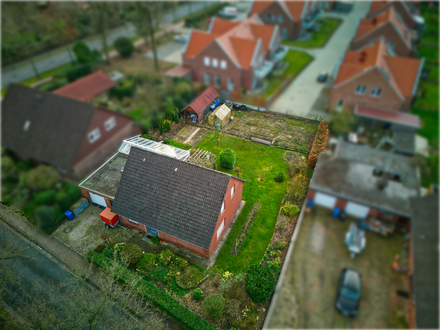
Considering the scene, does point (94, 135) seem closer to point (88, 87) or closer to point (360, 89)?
point (88, 87)

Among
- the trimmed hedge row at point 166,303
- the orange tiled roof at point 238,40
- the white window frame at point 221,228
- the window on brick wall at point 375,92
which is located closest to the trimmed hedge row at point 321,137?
the window on brick wall at point 375,92

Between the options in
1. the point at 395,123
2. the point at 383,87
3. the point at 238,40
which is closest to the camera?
the point at 395,123

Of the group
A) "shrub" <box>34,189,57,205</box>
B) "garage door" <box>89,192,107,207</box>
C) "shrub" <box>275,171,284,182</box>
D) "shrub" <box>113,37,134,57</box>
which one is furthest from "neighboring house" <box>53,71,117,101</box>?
"shrub" <box>275,171,284,182</box>

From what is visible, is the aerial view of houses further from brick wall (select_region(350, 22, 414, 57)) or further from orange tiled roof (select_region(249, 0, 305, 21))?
orange tiled roof (select_region(249, 0, 305, 21))

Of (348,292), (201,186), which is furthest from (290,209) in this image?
(348,292)

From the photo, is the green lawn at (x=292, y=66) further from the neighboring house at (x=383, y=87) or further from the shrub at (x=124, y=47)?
the neighboring house at (x=383, y=87)

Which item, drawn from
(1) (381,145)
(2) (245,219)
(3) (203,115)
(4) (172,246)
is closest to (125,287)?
(4) (172,246)
